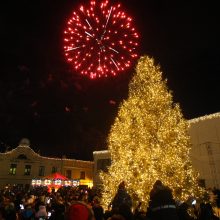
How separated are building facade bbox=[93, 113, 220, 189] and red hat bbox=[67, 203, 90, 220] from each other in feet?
72.8

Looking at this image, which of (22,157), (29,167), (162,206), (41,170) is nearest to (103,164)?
(41,170)

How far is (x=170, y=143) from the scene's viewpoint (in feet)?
52.0

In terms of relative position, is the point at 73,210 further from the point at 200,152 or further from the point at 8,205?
the point at 200,152

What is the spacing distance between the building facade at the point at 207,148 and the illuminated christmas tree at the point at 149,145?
7.80 metres

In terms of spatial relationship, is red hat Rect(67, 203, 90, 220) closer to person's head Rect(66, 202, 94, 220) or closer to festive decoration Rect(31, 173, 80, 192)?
person's head Rect(66, 202, 94, 220)

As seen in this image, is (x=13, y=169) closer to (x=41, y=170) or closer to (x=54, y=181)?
(x=41, y=170)

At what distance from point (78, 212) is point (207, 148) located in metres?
22.8

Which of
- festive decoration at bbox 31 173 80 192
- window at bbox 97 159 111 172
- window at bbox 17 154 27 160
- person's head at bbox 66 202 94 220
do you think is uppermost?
window at bbox 17 154 27 160

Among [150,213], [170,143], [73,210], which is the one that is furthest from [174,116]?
[73,210]

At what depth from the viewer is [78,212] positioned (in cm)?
338

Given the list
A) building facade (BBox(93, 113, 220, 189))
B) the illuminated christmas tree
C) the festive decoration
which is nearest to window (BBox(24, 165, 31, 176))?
the festive decoration

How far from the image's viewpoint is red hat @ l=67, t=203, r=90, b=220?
11.0 ft

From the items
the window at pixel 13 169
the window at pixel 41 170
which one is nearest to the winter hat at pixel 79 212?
the window at pixel 13 169

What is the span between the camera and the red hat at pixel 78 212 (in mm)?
3361
